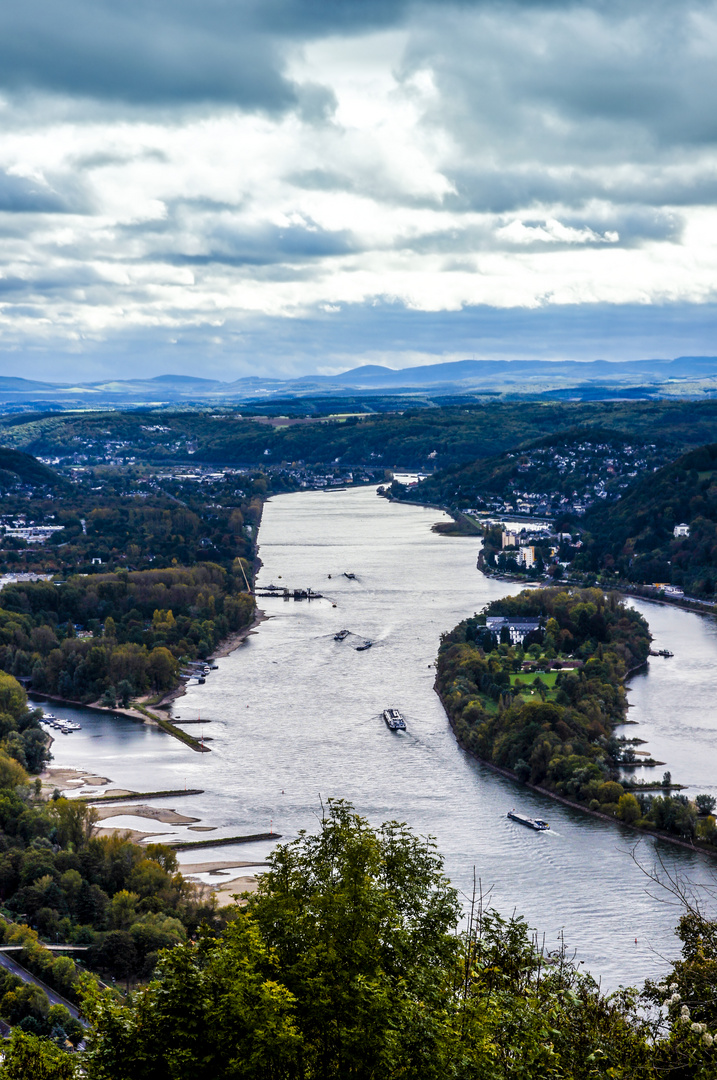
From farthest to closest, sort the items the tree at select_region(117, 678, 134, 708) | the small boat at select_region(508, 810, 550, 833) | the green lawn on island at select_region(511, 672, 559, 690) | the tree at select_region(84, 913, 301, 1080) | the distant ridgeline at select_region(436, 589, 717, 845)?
the tree at select_region(117, 678, 134, 708), the green lawn on island at select_region(511, 672, 559, 690), the distant ridgeline at select_region(436, 589, 717, 845), the small boat at select_region(508, 810, 550, 833), the tree at select_region(84, 913, 301, 1080)

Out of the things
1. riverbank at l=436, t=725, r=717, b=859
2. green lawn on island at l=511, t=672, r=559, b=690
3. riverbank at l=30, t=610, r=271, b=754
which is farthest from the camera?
green lawn on island at l=511, t=672, r=559, b=690

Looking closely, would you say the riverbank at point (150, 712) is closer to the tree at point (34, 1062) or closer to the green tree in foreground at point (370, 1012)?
the green tree in foreground at point (370, 1012)

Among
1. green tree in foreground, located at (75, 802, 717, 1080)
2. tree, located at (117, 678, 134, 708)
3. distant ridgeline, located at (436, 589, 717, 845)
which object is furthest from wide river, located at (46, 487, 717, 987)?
green tree in foreground, located at (75, 802, 717, 1080)

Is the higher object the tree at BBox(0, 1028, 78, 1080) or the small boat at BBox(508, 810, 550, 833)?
the tree at BBox(0, 1028, 78, 1080)

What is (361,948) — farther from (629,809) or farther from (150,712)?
(150,712)

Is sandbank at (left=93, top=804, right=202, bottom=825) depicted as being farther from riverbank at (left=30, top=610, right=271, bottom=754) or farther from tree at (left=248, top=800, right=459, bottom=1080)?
tree at (left=248, top=800, right=459, bottom=1080)

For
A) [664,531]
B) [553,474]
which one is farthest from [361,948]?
[553,474]

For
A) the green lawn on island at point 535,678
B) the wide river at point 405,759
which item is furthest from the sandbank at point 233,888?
the green lawn on island at point 535,678
